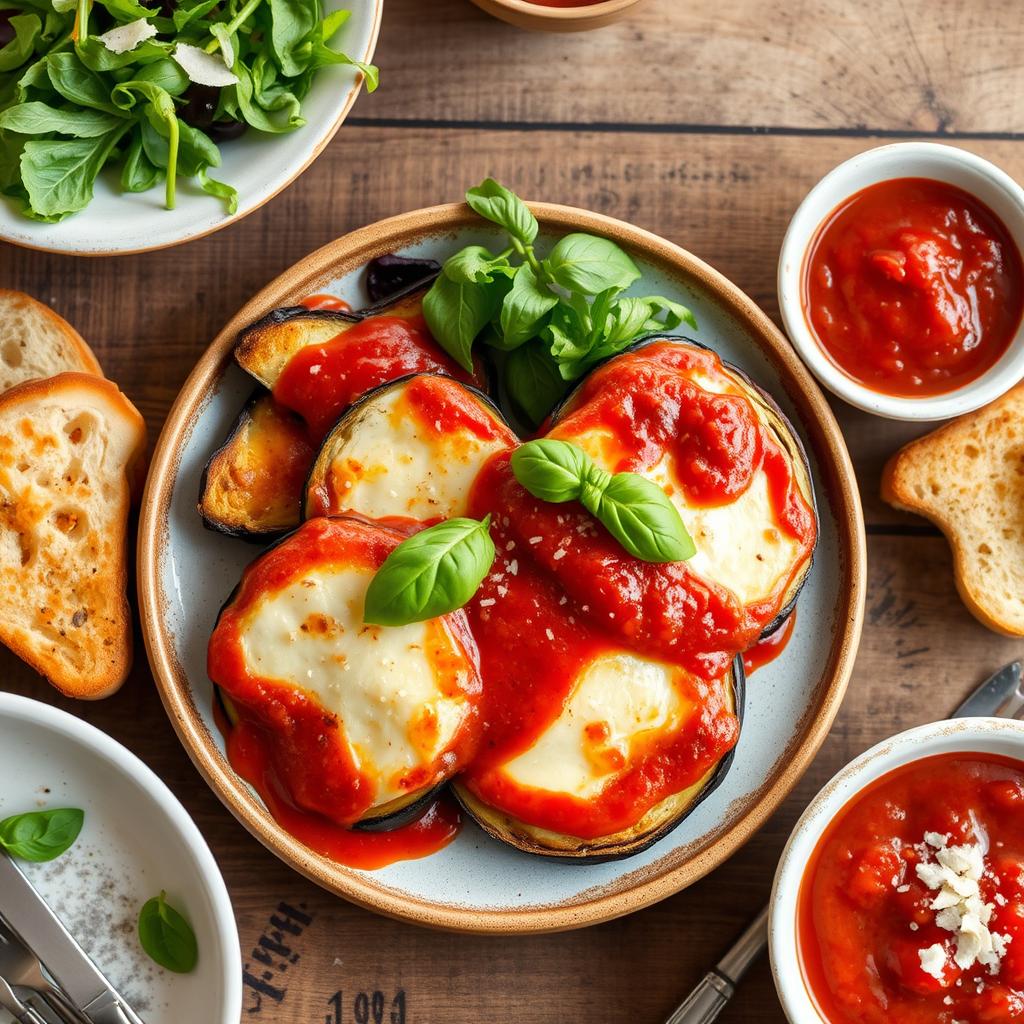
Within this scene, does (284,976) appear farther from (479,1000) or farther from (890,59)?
(890,59)

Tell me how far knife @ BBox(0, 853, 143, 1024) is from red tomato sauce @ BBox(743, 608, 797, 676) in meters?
1.79

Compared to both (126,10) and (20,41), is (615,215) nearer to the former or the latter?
(126,10)

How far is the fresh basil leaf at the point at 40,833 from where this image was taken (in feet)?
9.52

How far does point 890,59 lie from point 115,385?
92.3 inches

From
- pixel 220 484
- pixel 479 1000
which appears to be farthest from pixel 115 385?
pixel 479 1000

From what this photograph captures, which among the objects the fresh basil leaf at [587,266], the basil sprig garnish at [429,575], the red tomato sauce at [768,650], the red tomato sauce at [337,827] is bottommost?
the red tomato sauce at [337,827]

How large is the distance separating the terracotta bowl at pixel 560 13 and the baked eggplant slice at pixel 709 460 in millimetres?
938

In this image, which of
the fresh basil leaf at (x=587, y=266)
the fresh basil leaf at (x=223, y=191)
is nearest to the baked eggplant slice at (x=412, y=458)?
the fresh basil leaf at (x=587, y=266)

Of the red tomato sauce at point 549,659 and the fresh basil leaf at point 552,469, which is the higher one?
the fresh basil leaf at point 552,469

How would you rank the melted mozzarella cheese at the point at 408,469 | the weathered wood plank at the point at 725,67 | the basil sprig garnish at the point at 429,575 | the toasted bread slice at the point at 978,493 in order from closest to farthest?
1. the basil sprig garnish at the point at 429,575
2. the melted mozzarella cheese at the point at 408,469
3. the toasted bread slice at the point at 978,493
4. the weathered wood plank at the point at 725,67

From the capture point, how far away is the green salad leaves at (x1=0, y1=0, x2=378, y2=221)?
106 inches

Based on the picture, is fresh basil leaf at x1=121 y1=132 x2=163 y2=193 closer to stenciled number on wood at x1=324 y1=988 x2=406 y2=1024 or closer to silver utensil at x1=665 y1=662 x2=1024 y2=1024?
stenciled number on wood at x1=324 y1=988 x2=406 y2=1024

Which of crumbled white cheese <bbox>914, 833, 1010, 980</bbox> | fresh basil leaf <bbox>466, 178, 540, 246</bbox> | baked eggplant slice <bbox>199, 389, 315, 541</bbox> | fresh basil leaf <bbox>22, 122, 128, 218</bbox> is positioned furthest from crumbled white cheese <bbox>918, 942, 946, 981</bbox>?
fresh basil leaf <bbox>22, 122, 128, 218</bbox>

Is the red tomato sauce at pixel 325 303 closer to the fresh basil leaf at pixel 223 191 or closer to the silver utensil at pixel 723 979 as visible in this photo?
the fresh basil leaf at pixel 223 191
